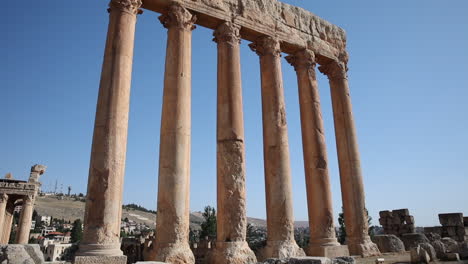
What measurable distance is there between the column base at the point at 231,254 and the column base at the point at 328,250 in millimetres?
5079

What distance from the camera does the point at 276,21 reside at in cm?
1938

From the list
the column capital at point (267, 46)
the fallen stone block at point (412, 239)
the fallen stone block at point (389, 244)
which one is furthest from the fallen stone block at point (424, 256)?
the column capital at point (267, 46)

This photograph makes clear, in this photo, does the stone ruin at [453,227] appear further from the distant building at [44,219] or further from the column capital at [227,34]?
the distant building at [44,219]

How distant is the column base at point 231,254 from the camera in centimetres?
1302

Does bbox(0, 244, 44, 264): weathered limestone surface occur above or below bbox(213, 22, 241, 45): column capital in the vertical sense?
below

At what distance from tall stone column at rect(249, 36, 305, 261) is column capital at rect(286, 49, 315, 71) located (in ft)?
7.44

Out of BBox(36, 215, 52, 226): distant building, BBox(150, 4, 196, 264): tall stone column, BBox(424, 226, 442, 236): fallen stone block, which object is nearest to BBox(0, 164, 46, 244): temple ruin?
BBox(150, 4, 196, 264): tall stone column

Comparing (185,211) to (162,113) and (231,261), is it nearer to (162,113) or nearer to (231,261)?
(231,261)

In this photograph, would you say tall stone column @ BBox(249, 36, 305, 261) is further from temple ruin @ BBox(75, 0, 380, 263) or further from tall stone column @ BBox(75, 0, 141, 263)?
tall stone column @ BBox(75, 0, 141, 263)

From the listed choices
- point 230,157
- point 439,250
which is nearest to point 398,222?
point 439,250

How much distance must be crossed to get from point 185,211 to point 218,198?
2056 millimetres

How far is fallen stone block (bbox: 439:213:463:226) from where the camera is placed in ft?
80.5

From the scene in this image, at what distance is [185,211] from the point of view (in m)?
13.1

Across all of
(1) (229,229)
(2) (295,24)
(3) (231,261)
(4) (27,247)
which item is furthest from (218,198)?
(2) (295,24)
